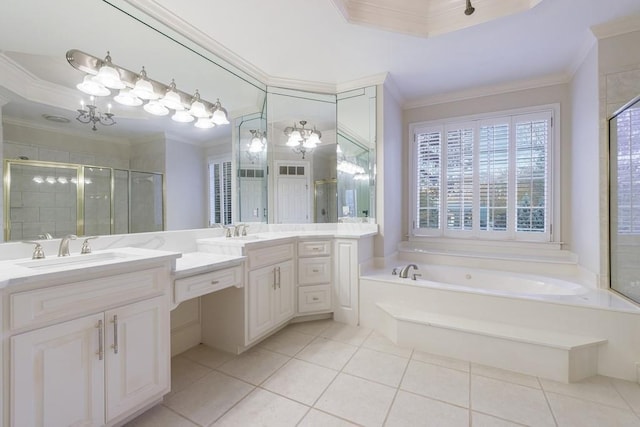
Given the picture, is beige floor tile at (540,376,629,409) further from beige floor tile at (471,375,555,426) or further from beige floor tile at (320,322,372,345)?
beige floor tile at (320,322,372,345)

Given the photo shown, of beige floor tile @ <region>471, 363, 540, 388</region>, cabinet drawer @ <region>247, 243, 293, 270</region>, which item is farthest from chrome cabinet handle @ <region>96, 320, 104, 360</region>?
beige floor tile @ <region>471, 363, 540, 388</region>

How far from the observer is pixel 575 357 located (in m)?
1.80

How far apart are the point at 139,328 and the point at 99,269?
1.29 ft

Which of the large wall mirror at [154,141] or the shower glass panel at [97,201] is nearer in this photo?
the large wall mirror at [154,141]

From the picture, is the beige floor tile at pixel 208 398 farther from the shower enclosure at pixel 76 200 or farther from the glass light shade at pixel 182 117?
the glass light shade at pixel 182 117

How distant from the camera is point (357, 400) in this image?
1.63 m

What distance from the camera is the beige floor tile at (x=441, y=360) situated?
1.99 m

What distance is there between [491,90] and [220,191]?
3224 mm

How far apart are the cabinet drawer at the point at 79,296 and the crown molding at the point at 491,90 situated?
347cm

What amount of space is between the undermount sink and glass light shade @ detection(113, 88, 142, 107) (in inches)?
39.2

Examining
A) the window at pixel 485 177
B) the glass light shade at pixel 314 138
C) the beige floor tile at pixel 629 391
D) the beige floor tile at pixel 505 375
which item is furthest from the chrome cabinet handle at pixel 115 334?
the window at pixel 485 177

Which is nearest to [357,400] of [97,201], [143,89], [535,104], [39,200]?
[97,201]

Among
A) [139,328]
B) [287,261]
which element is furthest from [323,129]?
[139,328]

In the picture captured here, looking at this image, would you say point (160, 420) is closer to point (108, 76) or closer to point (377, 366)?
point (377, 366)
